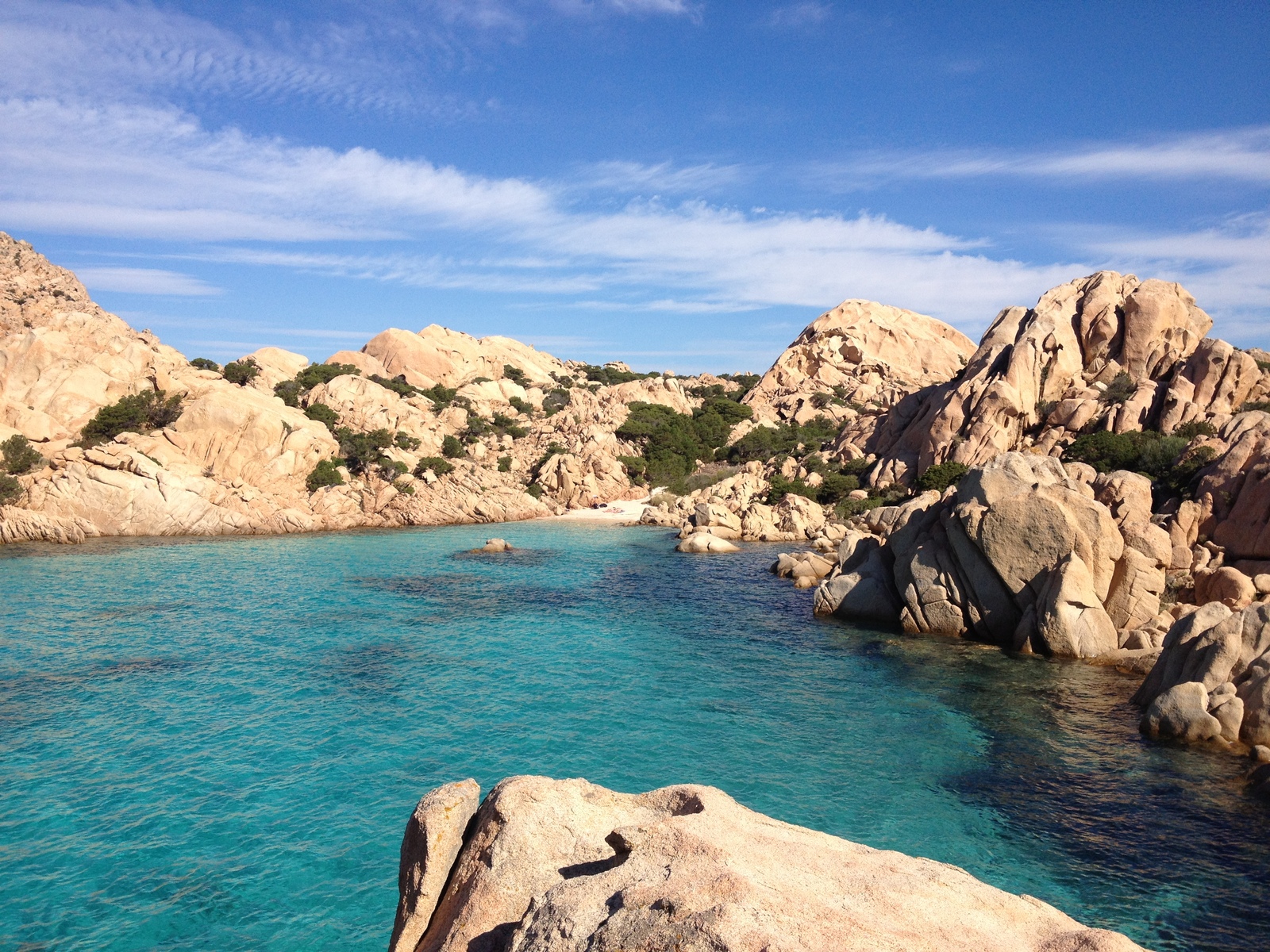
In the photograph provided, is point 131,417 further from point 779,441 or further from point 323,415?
point 779,441

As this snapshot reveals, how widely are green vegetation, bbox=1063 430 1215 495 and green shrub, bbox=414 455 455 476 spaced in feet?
170

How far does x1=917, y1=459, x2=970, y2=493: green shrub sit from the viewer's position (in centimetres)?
5175

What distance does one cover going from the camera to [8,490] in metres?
50.6

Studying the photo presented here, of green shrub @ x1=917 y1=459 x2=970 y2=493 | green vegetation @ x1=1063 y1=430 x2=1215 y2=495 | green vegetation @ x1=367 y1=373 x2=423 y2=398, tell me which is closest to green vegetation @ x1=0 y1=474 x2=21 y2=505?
green vegetation @ x1=367 y1=373 x2=423 y2=398

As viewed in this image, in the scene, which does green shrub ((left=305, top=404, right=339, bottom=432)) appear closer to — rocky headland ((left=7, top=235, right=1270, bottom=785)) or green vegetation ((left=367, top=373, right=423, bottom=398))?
rocky headland ((left=7, top=235, right=1270, bottom=785))

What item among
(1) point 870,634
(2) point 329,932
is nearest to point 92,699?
(2) point 329,932

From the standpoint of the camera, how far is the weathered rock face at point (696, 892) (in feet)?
16.4

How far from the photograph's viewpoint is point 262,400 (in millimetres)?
67438

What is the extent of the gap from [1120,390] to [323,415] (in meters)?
66.8

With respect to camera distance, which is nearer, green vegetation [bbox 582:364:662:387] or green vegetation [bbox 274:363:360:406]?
green vegetation [bbox 274:363:360:406]

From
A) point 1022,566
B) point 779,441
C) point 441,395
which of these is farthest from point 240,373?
point 1022,566

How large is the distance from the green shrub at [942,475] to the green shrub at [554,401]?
56.6 meters

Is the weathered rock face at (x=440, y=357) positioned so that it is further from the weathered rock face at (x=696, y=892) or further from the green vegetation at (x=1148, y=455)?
the weathered rock face at (x=696, y=892)

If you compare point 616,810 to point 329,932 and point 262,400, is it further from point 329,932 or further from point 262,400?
point 262,400
